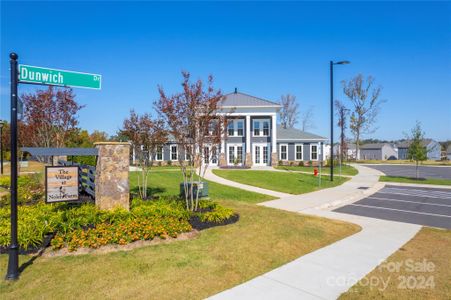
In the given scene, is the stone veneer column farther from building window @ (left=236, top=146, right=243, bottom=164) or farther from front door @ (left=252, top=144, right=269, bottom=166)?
front door @ (left=252, top=144, right=269, bottom=166)

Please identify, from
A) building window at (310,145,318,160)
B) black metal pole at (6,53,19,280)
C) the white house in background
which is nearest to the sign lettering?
black metal pole at (6,53,19,280)

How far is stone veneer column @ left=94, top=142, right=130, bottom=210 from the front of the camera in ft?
25.9

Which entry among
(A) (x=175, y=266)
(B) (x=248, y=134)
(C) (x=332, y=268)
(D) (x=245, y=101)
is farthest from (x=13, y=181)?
(D) (x=245, y=101)

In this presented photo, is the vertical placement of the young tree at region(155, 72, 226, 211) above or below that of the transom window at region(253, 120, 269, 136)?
below

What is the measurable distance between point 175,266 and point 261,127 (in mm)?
29810

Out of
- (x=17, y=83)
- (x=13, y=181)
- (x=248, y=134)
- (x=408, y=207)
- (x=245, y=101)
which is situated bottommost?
(x=408, y=207)

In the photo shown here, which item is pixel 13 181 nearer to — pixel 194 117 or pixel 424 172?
pixel 194 117

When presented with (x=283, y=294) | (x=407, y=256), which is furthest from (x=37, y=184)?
(x=407, y=256)

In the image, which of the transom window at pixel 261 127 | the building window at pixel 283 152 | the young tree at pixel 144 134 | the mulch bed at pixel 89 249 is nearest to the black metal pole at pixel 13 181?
the mulch bed at pixel 89 249

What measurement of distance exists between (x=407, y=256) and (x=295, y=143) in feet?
102

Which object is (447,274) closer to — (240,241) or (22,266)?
(240,241)

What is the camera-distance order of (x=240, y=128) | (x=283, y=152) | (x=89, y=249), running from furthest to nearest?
1. (x=283, y=152)
2. (x=240, y=128)
3. (x=89, y=249)

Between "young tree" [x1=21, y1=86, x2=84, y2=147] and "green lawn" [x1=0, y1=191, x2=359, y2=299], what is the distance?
915 cm

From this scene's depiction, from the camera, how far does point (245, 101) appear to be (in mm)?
33656
